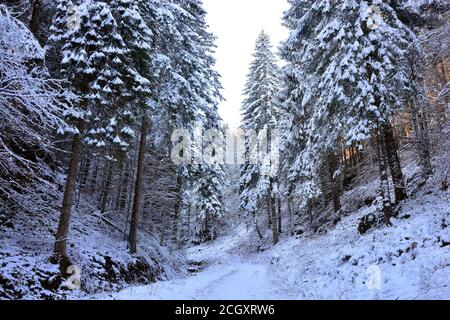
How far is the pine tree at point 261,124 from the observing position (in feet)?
92.3

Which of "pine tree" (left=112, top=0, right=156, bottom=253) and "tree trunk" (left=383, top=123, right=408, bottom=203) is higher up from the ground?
"pine tree" (left=112, top=0, right=156, bottom=253)

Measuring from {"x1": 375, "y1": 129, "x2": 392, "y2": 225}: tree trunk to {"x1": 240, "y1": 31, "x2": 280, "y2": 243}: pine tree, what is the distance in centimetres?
1488

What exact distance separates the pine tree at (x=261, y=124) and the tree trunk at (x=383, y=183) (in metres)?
14.9

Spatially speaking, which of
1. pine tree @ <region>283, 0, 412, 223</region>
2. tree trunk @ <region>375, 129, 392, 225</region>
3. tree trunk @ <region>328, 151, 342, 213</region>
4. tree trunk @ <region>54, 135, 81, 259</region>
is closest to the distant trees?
tree trunk @ <region>54, 135, 81, 259</region>

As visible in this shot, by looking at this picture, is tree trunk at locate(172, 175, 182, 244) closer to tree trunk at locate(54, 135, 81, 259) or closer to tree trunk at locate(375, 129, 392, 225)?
tree trunk at locate(54, 135, 81, 259)

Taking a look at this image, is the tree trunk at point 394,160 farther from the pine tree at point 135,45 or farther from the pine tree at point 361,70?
the pine tree at point 135,45

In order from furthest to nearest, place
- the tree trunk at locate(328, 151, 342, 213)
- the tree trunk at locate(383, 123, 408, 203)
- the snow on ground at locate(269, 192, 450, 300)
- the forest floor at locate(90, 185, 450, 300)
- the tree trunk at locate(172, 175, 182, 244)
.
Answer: the tree trunk at locate(172, 175, 182, 244) < the tree trunk at locate(328, 151, 342, 213) < the tree trunk at locate(383, 123, 408, 203) < the forest floor at locate(90, 185, 450, 300) < the snow on ground at locate(269, 192, 450, 300)

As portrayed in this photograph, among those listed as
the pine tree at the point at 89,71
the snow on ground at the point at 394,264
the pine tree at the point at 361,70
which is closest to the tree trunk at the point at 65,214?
the pine tree at the point at 89,71

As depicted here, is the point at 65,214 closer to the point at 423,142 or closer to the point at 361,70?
the point at 361,70

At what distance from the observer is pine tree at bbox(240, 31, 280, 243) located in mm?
28141

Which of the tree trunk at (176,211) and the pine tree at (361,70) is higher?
the pine tree at (361,70)

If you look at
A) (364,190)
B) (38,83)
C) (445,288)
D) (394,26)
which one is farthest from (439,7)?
(38,83)

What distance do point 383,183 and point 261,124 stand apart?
17.7 metres
